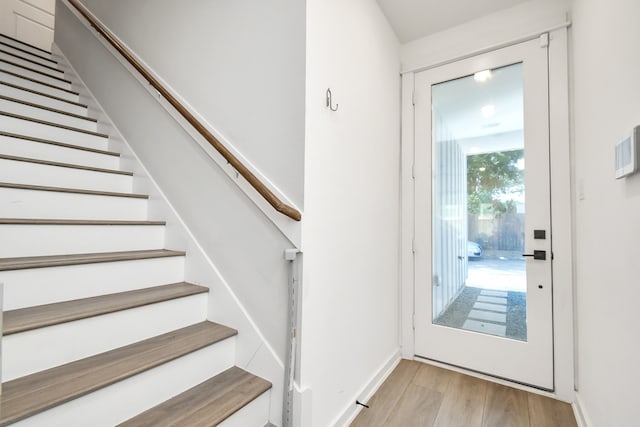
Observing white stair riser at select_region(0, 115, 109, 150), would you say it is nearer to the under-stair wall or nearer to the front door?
the under-stair wall

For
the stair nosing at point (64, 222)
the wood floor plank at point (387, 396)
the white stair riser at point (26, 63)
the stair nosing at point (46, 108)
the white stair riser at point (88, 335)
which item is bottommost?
Answer: the wood floor plank at point (387, 396)

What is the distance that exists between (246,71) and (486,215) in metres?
1.99

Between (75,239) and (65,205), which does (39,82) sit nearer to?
(65,205)

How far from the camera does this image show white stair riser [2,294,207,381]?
108 cm

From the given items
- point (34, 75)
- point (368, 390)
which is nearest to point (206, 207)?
point (368, 390)

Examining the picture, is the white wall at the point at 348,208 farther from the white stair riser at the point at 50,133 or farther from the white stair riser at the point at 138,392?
the white stair riser at the point at 50,133

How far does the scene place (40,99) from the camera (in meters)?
2.37

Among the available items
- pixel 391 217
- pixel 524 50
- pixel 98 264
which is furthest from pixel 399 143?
pixel 98 264

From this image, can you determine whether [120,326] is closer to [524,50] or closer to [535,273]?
[535,273]

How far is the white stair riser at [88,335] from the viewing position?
108 centimetres

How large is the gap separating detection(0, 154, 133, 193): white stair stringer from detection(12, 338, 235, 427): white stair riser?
139 centimetres

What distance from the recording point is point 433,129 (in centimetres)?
258

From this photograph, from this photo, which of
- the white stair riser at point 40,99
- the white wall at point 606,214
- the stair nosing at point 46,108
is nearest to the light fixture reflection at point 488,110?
the white wall at point 606,214

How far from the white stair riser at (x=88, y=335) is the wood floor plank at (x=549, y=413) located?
6.80 feet
